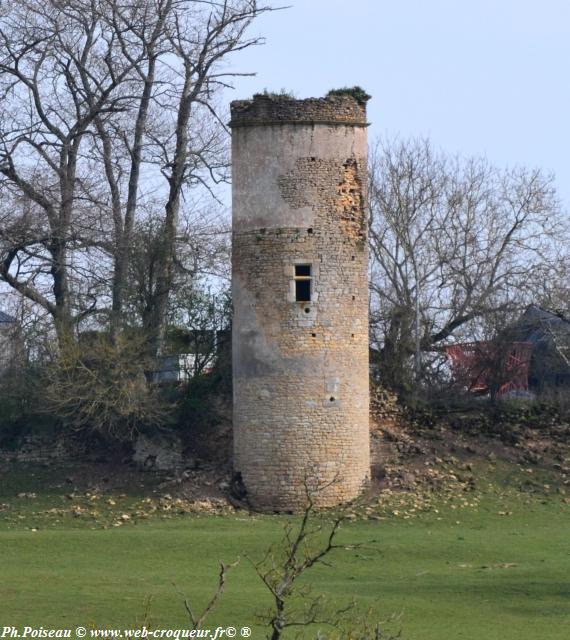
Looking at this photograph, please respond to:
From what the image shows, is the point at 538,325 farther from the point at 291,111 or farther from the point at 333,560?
the point at 333,560

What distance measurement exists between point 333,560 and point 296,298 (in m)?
5.93

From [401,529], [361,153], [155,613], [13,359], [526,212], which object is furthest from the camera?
[526,212]

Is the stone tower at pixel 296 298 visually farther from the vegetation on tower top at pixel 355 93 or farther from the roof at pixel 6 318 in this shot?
the roof at pixel 6 318

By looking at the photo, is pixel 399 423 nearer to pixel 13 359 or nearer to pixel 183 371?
pixel 183 371

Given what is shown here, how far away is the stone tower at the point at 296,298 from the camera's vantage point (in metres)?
28.3

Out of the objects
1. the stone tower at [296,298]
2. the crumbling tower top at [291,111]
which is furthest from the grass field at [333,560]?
the crumbling tower top at [291,111]

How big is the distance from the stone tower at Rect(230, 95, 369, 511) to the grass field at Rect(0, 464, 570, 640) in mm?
1171

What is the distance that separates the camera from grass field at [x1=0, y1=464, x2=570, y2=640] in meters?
19.7

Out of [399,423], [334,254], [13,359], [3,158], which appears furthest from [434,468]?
[3,158]

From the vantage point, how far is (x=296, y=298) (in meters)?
28.4

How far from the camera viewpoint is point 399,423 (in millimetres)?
32406

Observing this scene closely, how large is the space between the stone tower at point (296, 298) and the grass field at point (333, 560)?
117 centimetres

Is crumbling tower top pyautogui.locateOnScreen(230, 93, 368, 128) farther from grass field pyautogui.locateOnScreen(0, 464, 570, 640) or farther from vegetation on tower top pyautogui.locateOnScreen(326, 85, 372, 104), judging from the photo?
grass field pyautogui.locateOnScreen(0, 464, 570, 640)

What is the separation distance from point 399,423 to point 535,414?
3.11 metres
